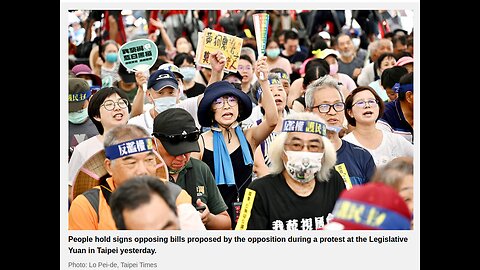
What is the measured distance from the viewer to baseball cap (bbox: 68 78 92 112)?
7.99 meters

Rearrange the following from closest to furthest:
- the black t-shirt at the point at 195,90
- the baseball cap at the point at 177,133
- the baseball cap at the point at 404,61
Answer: the baseball cap at the point at 177,133
the baseball cap at the point at 404,61
the black t-shirt at the point at 195,90

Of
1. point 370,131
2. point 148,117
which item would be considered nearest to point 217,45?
point 148,117

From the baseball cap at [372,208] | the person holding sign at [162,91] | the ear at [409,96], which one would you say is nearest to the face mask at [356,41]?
the ear at [409,96]

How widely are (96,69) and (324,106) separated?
574 cm

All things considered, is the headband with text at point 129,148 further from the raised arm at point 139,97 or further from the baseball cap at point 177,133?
the raised arm at point 139,97

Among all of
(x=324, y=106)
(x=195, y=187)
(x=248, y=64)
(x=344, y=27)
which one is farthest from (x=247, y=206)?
(x=344, y=27)

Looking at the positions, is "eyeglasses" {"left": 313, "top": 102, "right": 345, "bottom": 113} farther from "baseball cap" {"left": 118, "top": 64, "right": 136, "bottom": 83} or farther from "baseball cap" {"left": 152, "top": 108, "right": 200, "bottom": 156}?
"baseball cap" {"left": 118, "top": 64, "right": 136, "bottom": 83}

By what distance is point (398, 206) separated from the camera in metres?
3.96

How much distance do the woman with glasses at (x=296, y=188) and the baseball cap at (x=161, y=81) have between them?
203cm

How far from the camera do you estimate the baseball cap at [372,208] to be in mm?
3936

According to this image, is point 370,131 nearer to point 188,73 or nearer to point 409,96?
point 409,96

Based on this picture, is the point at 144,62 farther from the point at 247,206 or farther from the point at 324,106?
the point at 247,206
